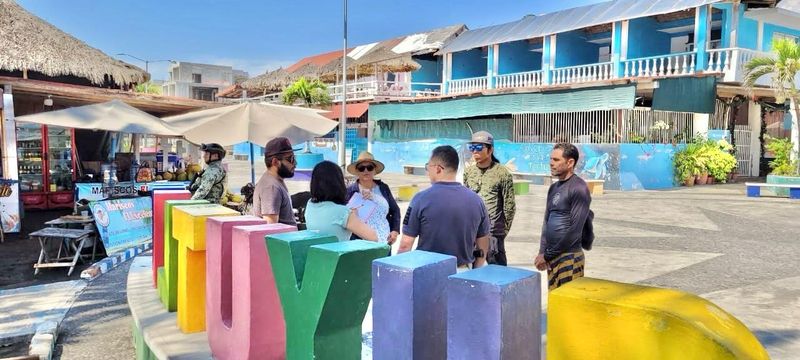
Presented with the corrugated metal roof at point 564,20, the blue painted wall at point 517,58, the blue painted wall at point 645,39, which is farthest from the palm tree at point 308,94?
the blue painted wall at point 645,39

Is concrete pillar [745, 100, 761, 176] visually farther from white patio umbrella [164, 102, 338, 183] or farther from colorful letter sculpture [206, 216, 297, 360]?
colorful letter sculpture [206, 216, 297, 360]

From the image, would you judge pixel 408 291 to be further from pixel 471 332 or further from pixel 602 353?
pixel 602 353

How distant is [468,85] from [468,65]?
58.4 inches

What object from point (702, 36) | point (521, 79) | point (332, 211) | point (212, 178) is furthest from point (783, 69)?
point (332, 211)

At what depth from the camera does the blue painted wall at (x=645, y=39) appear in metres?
18.0

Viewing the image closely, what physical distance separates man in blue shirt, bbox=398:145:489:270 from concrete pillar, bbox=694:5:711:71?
49.7 feet

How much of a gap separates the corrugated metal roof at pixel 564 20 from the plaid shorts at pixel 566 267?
14.8 m

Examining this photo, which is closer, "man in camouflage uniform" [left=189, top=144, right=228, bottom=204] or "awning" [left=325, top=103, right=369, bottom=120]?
"man in camouflage uniform" [left=189, top=144, right=228, bottom=204]

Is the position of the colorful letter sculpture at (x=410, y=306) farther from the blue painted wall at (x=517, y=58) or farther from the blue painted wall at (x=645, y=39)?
the blue painted wall at (x=517, y=58)

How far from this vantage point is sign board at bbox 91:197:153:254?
773 centimetres

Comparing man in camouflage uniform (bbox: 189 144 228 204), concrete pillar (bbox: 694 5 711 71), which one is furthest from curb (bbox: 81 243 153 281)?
concrete pillar (bbox: 694 5 711 71)

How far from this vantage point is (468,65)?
25.3 metres

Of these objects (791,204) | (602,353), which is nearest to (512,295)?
(602,353)

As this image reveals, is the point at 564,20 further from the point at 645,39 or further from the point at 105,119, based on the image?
the point at 105,119
